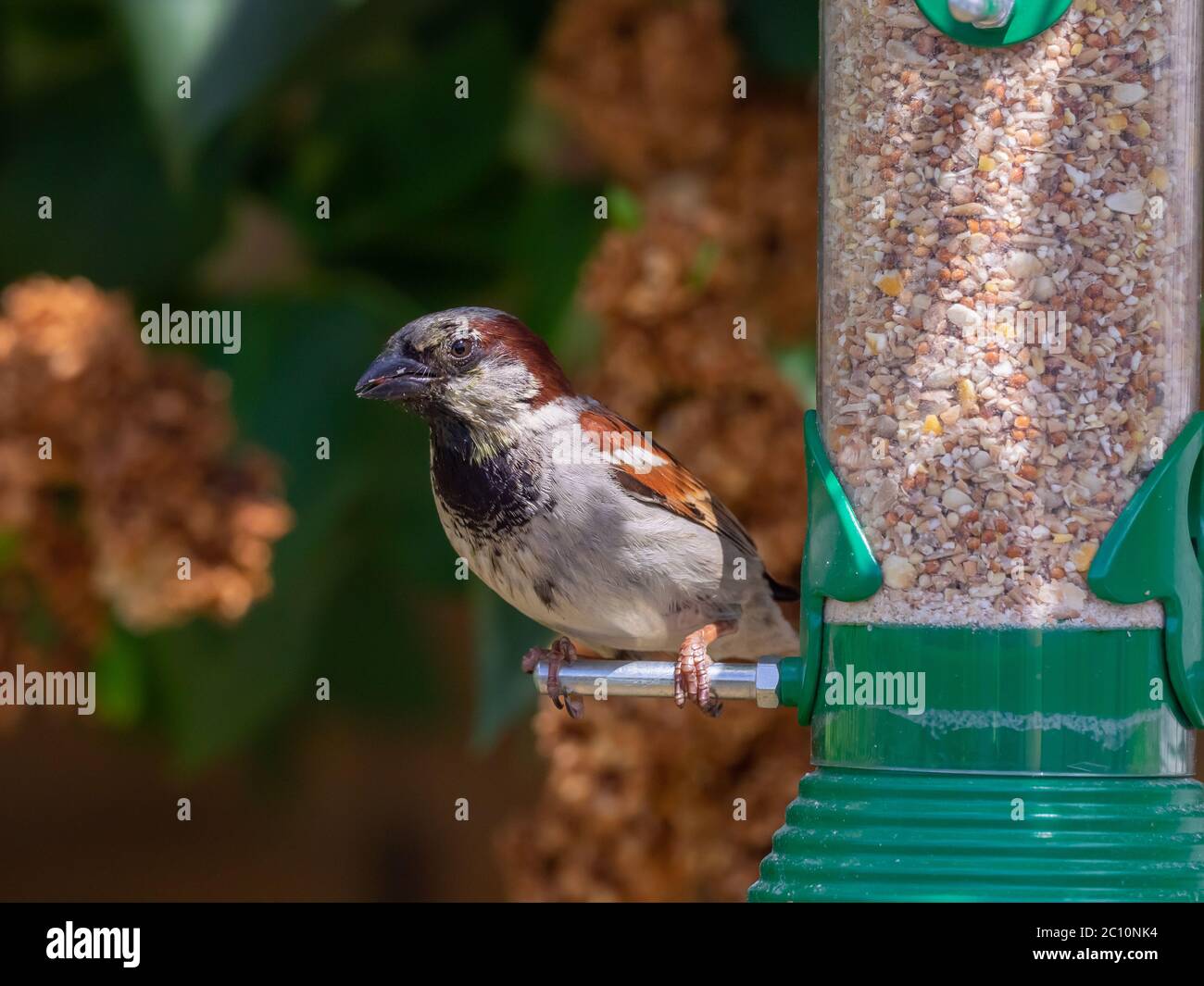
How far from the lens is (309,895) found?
8102mm

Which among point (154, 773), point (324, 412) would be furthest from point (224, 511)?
point (154, 773)

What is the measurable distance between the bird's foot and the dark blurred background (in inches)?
20.9

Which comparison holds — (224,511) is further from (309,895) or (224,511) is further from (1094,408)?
(309,895)

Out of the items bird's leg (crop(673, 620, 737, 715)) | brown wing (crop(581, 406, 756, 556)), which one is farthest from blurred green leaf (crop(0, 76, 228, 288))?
bird's leg (crop(673, 620, 737, 715))

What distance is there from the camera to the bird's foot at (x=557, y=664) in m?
4.07

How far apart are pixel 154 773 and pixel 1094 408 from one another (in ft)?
17.2

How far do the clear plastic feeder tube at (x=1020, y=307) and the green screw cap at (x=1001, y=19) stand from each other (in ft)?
0.07

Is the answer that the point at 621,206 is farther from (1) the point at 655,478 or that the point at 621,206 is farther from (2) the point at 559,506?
(2) the point at 559,506

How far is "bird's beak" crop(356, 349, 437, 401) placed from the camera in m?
4.14

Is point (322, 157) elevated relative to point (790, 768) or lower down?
elevated

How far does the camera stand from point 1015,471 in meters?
3.52

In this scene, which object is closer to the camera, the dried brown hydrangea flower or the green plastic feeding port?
the green plastic feeding port

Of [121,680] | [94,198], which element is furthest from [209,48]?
[121,680]

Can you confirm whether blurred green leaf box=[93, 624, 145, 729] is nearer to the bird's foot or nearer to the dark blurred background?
the dark blurred background
